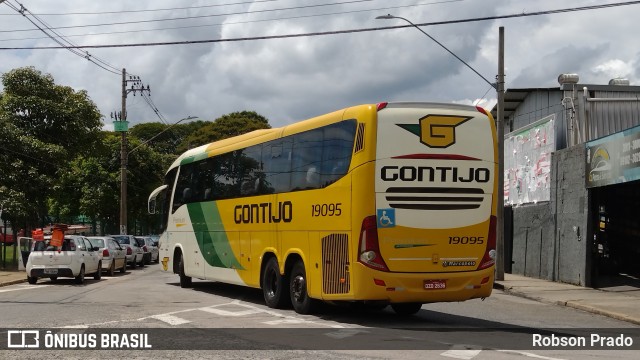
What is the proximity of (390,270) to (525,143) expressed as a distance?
1716 cm

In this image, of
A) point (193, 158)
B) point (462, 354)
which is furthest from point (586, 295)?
point (462, 354)

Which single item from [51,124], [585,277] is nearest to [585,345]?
[585,277]

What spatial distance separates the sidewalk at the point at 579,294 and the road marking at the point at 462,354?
246 inches

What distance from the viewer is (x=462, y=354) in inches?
371

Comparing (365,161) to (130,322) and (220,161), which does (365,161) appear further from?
(220,161)

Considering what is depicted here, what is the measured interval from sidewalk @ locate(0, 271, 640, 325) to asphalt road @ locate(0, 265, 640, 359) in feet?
1.41

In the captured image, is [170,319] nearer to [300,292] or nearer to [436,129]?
[300,292]

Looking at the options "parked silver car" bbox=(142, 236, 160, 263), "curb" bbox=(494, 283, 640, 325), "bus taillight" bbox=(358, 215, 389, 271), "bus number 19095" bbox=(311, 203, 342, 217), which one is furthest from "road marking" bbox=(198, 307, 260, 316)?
"parked silver car" bbox=(142, 236, 160, 263)

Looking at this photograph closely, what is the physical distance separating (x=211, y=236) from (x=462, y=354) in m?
10.5

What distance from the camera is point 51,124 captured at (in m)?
32.1

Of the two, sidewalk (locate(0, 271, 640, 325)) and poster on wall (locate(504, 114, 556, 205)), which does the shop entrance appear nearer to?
sidewalk (locate(0, 271, 640, 325))

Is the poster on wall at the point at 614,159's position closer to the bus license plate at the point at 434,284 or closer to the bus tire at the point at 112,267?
the bus license plate at the point at 434,284

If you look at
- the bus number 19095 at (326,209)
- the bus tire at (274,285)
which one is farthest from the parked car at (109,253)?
the bus number 19095 at (326,209)

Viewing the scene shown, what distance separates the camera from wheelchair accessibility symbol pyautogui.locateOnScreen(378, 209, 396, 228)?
40.3 ft
